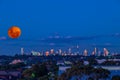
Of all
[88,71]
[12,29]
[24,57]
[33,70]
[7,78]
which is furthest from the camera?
[24,57]

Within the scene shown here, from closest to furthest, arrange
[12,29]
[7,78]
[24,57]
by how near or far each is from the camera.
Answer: [12,29], [7,78], [24,57]

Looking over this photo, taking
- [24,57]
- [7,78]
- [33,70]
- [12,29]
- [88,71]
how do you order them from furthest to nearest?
1. [24,57]
2. [7,78]
3. [33,70]
4. [88,71]
5. [12,29]

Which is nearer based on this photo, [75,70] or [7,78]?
[75,70]

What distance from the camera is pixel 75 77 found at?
1481 inches

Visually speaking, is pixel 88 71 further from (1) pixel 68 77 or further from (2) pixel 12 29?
(2) pixel 12 29

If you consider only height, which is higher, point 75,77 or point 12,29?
point 12,29

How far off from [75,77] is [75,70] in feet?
4.69

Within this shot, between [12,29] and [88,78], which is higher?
[12,29]

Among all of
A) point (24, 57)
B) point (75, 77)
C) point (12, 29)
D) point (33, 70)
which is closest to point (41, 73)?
point (33, 70)

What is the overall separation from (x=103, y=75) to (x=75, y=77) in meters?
2.69

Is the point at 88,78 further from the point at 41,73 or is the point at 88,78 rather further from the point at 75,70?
the point at 41,73

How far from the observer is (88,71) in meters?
35.7

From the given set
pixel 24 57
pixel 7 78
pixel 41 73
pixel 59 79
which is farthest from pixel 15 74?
pixel 24 57

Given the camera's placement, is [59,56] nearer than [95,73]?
No
